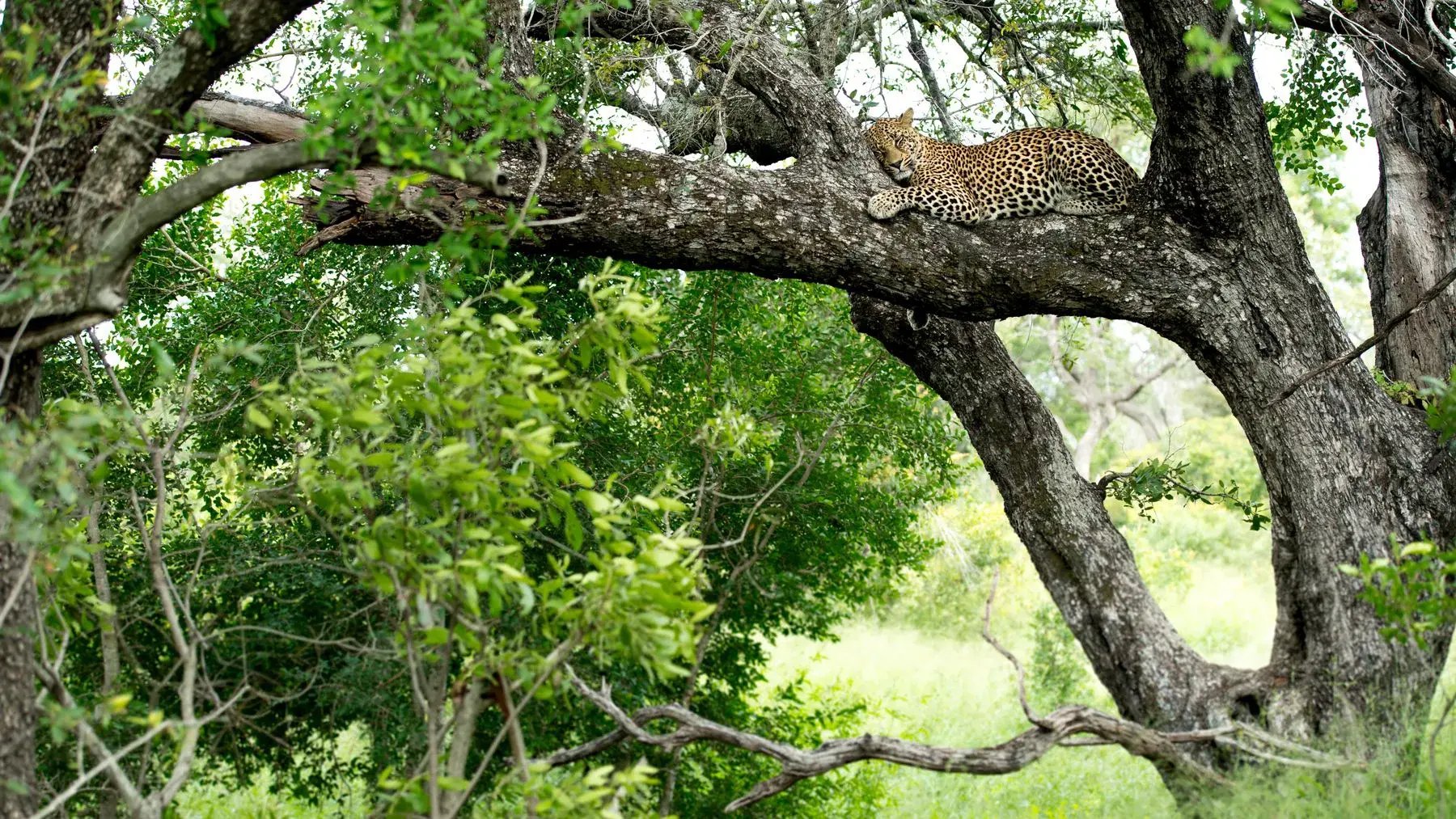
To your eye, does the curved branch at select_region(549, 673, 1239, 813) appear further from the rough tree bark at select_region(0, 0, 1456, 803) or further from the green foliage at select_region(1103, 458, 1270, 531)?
the green foliage at select_region(1103, 458, 1270, 531)

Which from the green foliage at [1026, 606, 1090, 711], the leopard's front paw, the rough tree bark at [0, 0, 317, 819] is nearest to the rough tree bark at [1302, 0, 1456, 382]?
the leopard's front paw

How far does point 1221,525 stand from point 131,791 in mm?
19534

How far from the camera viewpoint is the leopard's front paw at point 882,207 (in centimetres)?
567

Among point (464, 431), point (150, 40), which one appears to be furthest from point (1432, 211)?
point (150, 40)

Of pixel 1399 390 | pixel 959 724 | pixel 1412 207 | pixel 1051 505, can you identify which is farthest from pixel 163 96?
pixel 959 724

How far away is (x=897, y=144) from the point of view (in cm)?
672

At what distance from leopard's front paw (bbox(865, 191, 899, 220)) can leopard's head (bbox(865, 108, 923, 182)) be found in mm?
600

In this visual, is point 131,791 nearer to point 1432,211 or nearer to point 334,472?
point 334,472

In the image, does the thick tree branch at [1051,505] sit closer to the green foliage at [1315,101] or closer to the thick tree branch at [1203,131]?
the thick tree branch at [1203,131]

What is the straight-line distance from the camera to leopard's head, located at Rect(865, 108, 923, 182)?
639 cm

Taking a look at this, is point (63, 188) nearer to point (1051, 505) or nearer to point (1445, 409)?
point (1445, 409)

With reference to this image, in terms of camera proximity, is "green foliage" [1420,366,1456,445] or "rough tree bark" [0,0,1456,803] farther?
"rough tree bark" [0,0,1456,803]

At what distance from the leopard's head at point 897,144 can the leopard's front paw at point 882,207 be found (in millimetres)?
600

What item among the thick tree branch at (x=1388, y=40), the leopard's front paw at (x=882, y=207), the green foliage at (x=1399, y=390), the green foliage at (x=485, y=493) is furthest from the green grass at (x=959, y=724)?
the green foliage at (x=485, y=493)
